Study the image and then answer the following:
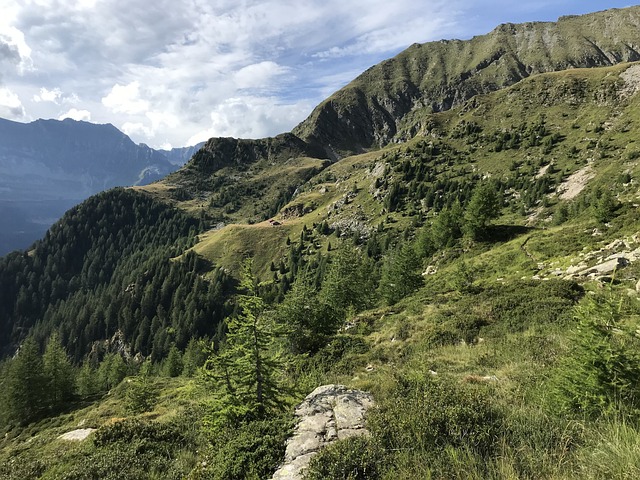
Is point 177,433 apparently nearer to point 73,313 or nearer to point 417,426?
point 417,426

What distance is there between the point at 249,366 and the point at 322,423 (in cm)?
451

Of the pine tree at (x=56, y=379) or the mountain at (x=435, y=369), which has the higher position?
the mountain at (x=435, y=369)

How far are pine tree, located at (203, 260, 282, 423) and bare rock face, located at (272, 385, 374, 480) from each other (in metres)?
2.33

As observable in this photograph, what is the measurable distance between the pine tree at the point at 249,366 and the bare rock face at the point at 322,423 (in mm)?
2332

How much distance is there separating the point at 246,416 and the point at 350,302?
37.6 metres

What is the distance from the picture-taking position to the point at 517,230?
51.9m

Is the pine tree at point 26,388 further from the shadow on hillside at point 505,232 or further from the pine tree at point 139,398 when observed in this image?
the shadow on hillside at point 505,232

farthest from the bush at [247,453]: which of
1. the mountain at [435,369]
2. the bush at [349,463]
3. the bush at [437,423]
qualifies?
the bush at [437,423]

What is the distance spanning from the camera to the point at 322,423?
8359mm

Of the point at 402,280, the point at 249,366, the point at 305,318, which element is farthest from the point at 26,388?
the point at 249,366

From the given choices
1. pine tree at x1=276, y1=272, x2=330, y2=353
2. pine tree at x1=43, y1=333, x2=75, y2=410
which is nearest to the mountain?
pine tree at x1=276, y1=272, x2=330, y2=353

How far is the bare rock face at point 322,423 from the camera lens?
6992mm

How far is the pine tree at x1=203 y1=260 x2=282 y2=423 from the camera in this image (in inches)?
455

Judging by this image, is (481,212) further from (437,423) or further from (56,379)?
(56,379)
